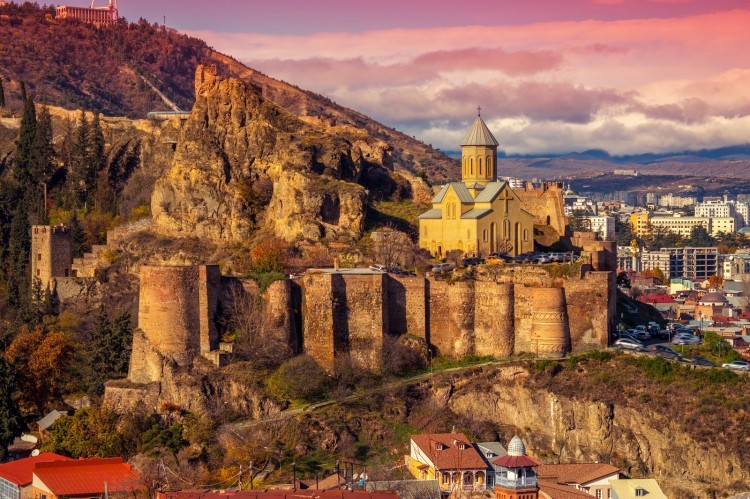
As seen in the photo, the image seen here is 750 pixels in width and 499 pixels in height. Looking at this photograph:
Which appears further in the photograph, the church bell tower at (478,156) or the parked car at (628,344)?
the church bell tower at (478,156)

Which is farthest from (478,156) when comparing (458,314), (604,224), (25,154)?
(604,224)

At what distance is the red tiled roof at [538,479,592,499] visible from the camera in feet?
169

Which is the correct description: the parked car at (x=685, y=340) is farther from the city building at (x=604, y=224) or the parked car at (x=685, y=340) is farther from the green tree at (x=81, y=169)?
the city building at (x=604, y=224)

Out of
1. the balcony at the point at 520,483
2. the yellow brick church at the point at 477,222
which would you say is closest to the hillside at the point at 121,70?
the yellow brick church at the point at 477,222

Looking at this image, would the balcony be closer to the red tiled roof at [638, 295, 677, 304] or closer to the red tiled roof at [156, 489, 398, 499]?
the red tiled roof at [156, 489, 398, 499]

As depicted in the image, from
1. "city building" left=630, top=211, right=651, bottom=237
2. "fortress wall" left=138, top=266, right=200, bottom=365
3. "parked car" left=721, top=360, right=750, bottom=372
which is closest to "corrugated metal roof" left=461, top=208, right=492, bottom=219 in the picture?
"parked car" left=721, top=360, right=750, bottom=372

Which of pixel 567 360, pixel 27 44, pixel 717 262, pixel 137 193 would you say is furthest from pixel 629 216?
pixel 567 360

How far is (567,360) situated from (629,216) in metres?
134

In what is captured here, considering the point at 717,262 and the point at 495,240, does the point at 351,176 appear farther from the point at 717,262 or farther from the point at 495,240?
the point at 717,262

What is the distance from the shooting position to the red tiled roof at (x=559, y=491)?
51.5 meters

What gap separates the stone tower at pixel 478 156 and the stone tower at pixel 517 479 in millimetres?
22831

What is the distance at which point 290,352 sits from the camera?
199ft

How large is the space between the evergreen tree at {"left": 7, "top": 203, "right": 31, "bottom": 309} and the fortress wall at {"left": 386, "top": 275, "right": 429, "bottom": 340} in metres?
19.3

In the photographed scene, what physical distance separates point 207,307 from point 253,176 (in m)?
14.0
